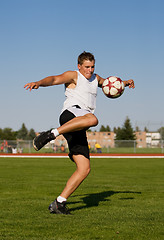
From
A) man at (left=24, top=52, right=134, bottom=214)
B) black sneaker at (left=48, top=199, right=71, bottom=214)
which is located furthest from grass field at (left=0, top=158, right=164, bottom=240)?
man at (left=24, top=52, right=134, bottom=214)

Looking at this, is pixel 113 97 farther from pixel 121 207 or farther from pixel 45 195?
pixel 45 195

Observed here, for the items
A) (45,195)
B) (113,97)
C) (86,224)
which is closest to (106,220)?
(86,224)

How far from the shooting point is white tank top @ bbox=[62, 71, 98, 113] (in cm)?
531

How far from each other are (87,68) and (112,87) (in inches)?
27.8

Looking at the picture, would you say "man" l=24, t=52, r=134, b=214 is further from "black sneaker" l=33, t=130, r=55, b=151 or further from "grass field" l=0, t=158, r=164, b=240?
"grass field" l=0, t=158, r=164, b=240

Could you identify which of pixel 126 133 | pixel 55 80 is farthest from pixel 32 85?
pixel 126 133

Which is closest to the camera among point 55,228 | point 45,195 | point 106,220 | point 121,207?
point 55,228

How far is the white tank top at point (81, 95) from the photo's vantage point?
531 cm

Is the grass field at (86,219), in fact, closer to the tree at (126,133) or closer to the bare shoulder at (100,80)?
the bare shoulder at (100,80)

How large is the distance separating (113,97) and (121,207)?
1897mm

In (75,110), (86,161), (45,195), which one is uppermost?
(75,110)

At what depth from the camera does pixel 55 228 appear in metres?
4.11

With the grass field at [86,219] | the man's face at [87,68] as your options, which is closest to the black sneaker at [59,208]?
the grass field at [86,219]

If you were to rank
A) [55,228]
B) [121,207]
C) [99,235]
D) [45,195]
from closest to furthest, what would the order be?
[99,235], [55,228], [121,207], [45,195]
